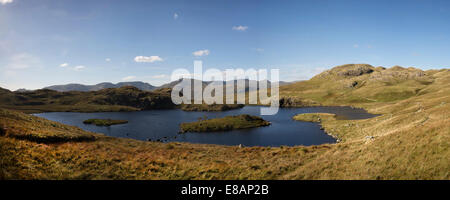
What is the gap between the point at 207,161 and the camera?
25328 mm

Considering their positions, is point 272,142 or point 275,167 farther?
point 272,142

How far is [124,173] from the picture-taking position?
1991 cm

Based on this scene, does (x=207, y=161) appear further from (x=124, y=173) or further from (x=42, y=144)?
(x=42, y=144)

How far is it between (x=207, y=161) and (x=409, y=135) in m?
23.7

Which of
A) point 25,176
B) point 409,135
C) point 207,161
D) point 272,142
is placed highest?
point 409,135

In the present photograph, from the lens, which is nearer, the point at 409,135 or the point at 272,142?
the point at 409,135

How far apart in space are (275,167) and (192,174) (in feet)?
28.9
